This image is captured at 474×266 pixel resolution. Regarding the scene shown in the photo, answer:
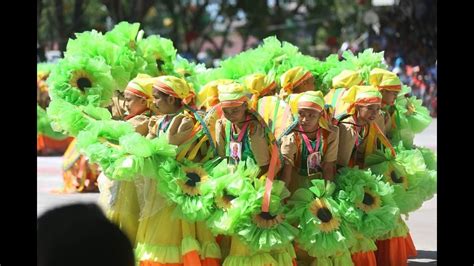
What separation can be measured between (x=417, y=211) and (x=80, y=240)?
30.3ft

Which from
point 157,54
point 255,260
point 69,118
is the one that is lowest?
point 255,260

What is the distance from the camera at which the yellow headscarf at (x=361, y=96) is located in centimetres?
686

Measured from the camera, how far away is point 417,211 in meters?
11.3

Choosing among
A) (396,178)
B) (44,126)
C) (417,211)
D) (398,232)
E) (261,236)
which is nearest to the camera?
(261,236)

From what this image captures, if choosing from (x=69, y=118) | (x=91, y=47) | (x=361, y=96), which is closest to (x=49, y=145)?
(x=91, y=47)

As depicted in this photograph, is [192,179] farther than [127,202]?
No

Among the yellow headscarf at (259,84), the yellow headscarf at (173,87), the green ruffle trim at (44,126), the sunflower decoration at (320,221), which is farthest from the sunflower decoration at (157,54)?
the green ruffle trim at (44,126)

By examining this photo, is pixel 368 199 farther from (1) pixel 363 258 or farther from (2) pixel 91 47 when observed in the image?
(2) pixel 91 47

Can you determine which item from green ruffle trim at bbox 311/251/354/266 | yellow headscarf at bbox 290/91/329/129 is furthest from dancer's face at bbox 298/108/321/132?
green ruffle trim at bbox 311/251/354/266

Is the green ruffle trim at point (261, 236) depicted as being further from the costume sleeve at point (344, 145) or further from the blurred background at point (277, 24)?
the blurred background at point (277, 24)

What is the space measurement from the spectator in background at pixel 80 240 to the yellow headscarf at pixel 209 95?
4725 mm

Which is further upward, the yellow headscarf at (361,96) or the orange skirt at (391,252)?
the yellow headscarf at (361,96)
